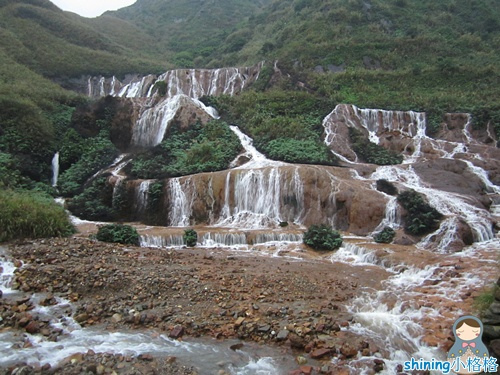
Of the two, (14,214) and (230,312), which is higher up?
(14,214)

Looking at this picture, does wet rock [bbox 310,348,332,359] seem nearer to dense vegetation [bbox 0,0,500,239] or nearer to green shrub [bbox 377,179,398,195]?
dense vegetation [bbox 0,0,500,239]

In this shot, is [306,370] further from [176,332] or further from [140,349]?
[140,349]

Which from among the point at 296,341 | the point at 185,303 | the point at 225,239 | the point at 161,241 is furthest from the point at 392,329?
the point at 161,241

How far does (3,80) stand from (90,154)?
1255cm

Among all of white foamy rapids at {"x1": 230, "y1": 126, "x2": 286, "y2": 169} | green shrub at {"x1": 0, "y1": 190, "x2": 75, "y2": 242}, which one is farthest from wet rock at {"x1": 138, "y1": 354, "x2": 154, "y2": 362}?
white foamy rapids at {"x1": 230, "y1": 126, "x2": 286, "y2": 169}

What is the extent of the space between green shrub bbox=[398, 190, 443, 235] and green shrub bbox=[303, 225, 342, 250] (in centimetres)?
290

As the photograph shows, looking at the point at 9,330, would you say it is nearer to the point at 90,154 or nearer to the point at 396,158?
the point at 90,154

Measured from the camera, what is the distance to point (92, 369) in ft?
18.2

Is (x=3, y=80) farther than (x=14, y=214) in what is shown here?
Yes

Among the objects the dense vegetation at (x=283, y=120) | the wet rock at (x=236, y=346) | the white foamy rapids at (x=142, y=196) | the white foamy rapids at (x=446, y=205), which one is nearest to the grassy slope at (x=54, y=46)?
the dense vegetation at (x=283, y=120)

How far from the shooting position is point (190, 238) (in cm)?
1408

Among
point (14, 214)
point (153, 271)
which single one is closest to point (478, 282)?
point (153, 271)

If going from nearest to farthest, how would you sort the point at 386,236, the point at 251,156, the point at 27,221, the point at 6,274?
the point at 6,274, the point at 27,221, the point at 386,236, the point at 251,156

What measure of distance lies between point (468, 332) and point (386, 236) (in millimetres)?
9188
